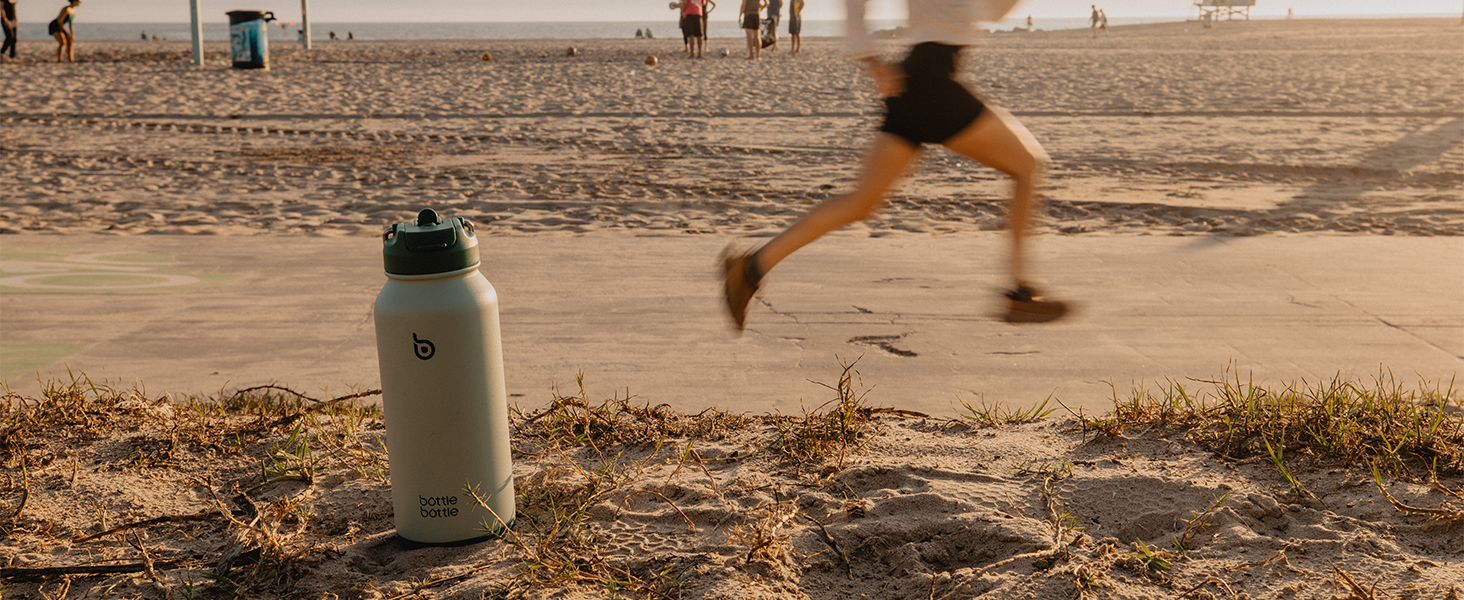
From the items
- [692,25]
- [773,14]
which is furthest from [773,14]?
[692,25]

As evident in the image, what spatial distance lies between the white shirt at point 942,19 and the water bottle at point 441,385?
3.87ft

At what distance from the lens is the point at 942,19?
2.70m

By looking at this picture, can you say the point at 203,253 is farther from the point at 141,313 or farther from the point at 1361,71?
the point at 1361,71

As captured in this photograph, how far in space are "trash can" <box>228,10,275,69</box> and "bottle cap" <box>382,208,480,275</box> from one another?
2029 cm

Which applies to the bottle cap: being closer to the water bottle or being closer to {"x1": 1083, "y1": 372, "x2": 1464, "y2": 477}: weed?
the water bottle

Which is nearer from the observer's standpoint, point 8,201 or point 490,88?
point 8,201

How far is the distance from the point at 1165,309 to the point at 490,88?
567 inches

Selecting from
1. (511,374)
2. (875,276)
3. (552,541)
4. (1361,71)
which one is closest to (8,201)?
(511,374)

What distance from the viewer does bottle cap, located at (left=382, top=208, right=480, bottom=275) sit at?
7.58 ft

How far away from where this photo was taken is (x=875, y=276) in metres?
5.67

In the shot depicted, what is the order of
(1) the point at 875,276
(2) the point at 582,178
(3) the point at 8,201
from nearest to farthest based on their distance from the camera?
(1) the point at 875,276
(3) the point at 8,201
(2) the point at 582,178

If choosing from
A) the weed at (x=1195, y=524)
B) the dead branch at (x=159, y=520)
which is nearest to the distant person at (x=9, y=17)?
the dead branch at (x=159, y=520)

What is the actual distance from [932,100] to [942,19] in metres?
0.21

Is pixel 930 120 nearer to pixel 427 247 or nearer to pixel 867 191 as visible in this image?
pixel 867 191
